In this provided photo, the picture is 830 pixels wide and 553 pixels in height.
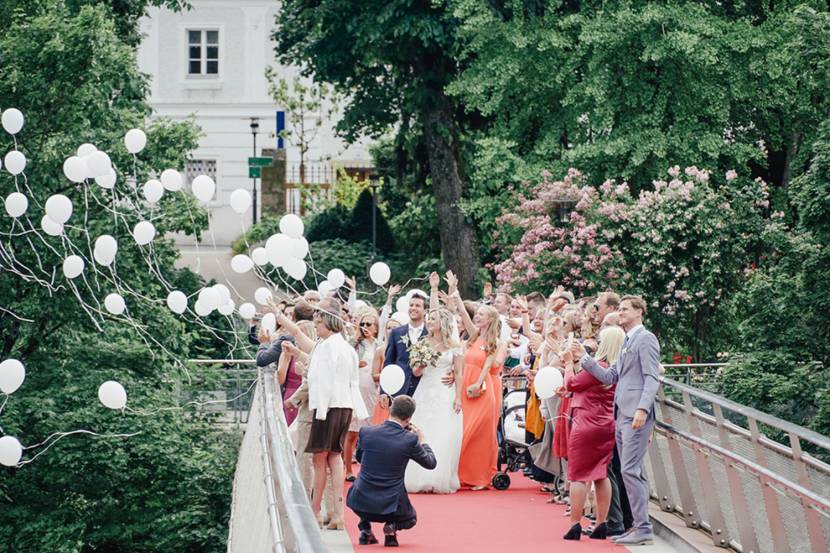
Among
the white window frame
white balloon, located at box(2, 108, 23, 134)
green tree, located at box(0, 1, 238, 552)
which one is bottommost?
green tree, located at box(0, 1, 238, 552)

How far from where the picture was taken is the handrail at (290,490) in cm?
593

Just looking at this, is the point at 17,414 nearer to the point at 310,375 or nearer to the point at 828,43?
the point at 310,375

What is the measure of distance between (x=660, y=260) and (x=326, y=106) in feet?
103

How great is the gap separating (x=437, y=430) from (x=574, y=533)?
3.44 m

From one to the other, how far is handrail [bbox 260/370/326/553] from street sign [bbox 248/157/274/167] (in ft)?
127

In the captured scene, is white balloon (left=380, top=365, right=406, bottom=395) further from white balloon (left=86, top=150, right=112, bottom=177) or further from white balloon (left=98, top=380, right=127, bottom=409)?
white balloon (left=86, top=150, right=112, bottom=177)

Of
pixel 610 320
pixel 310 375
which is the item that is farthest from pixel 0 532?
pixel 610 320

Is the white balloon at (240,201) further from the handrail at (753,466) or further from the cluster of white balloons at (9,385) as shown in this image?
the handrail at (753,466)

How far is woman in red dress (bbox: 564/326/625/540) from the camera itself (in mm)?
13156

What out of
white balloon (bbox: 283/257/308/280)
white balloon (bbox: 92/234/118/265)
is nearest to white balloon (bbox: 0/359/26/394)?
white balloon (bbox: 92/234/118/265)

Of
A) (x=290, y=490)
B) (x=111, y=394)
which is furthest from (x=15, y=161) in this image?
(x=290, y=490)

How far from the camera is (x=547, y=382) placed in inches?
534

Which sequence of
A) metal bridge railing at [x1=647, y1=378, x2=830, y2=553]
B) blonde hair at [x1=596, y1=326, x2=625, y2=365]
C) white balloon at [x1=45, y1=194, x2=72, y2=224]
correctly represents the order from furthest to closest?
white balloon at [x1=45, y1=194, x2=72, y2=224]
blonde hair at [x1=596, y1=326, x2=625, y2=365]
metal bridge railing at [x1=647, y1=378, x2=830, y2=553]

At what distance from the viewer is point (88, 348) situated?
26828 millimetres
